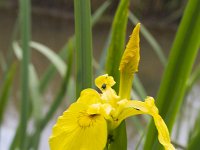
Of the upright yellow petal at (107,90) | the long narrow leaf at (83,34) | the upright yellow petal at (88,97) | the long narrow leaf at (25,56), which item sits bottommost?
the upright yellow petal at (88,97)

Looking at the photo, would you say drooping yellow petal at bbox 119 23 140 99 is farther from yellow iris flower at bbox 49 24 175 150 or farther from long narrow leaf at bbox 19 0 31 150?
long narrow leaf at bbox 19 0 31 150

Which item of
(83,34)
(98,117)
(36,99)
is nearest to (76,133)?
(98,117)

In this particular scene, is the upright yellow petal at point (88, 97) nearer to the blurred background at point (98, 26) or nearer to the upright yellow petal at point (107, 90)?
the upright yellow petal at point (107, 90)

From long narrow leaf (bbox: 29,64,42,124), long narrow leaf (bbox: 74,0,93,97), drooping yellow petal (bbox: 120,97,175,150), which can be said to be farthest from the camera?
long narrow leaf (bbox: 29,64,42,124)

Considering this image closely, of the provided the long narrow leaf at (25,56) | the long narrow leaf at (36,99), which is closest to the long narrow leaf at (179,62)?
the long narrow leaf at (25,56)

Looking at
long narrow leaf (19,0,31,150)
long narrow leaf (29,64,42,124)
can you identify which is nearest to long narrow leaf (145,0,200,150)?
long narrow leaf (19,0,31,150)

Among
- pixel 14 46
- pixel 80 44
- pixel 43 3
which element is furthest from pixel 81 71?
pixel 43 3

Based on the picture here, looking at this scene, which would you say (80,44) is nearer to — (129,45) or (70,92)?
(129,45)
